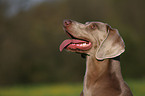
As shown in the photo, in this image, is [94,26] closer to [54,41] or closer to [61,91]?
[61,91]

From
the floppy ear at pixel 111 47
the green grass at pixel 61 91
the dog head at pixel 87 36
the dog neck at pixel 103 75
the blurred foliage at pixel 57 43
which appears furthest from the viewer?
the blurred foliage at pixel 57 43

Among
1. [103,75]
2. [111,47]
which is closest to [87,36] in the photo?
[111,47]

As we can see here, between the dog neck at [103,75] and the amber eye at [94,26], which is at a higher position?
the amber eye at [94,26]

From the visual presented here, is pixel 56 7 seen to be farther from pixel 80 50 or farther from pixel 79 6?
pixel 80 50

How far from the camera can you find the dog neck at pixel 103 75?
13.1 feet

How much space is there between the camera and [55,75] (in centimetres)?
2461

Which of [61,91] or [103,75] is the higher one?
[103,75]

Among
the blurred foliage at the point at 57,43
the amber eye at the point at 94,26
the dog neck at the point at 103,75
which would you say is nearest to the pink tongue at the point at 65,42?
the amber eye at the point at 94,26

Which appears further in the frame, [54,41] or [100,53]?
[54,41]

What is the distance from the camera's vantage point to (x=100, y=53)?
4.02m

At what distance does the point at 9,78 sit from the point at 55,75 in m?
4.15

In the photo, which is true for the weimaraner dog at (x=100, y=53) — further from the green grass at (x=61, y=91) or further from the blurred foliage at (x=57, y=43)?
the blurred foliage at (x=57, y=43)

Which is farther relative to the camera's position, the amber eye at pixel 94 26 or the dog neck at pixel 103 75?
the amber eye at pixel 94 26

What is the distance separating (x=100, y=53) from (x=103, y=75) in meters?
0.35
